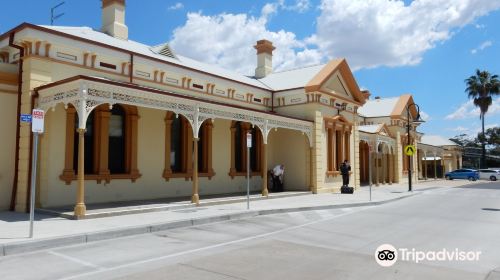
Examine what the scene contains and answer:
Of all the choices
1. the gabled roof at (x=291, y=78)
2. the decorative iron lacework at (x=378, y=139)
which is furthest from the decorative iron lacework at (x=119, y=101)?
the decorative iron lacework at (x=378, y=139)

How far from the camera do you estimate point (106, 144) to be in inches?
552

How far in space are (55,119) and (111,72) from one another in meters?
2.56

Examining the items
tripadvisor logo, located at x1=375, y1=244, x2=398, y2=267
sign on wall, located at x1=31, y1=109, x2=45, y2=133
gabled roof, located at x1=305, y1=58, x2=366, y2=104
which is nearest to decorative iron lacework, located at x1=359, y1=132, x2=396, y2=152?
gabled roof, located at x1=305, y1=58, x2=366, y2=104

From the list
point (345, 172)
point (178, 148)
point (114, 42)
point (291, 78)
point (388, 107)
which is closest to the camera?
point (114, 42)

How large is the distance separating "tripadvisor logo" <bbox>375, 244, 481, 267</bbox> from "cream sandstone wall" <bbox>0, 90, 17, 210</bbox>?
10.3m

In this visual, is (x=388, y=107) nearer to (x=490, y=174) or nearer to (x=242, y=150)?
(x=490, y=174)

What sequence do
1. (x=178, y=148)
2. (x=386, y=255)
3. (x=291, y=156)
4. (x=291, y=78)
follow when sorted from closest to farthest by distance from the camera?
1. (x=386, y=255)
2. (x=178, y=148)
3. (x=291, y=156)
4. (x=291, y=78)

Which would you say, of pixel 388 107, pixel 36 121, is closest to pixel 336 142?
pixel 388 107

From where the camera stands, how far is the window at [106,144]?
42.9ft

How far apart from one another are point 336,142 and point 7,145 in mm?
15582

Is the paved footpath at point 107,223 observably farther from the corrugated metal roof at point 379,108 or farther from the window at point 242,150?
the corrugated metal roof at point 379,108

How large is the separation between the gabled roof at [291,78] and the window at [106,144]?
9.24 m

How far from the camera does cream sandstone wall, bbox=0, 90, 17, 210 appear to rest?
483 inches

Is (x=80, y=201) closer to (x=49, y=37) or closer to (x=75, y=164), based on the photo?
(x=75, y=164)
